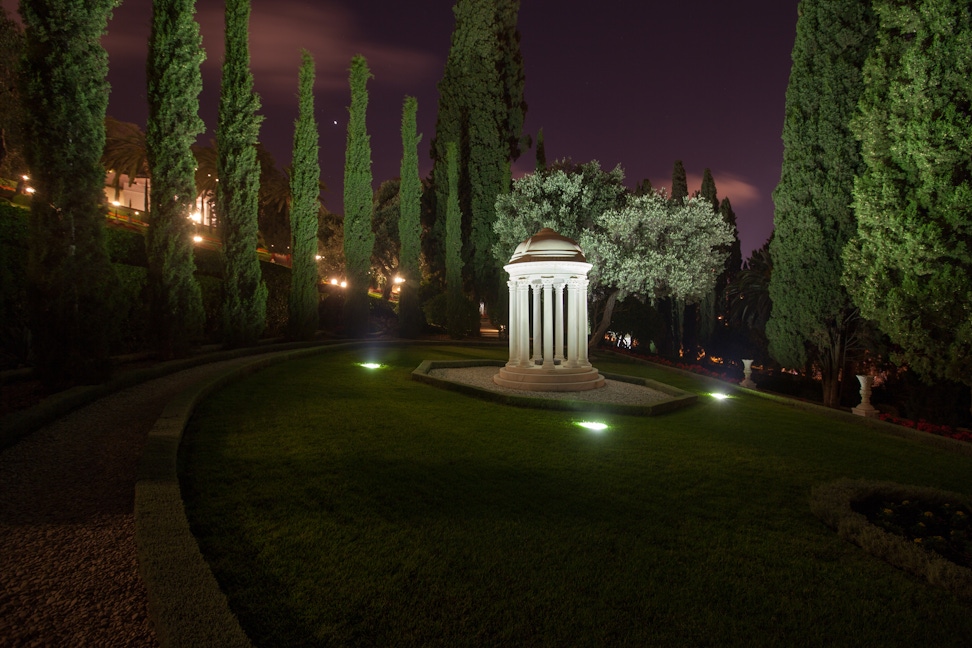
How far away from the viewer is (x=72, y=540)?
12.5 ft

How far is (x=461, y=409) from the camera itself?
9.70 m

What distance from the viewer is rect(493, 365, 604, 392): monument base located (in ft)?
43.0

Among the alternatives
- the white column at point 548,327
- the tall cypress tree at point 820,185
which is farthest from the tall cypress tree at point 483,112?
the tall cypress tree at point 820,185

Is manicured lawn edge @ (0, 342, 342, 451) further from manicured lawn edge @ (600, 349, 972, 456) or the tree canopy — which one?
the tree canopy

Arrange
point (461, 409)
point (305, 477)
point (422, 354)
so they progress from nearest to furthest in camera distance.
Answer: point (305, 477)
point (461, 409)
point (422, 354)

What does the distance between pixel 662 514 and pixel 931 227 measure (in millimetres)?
9450

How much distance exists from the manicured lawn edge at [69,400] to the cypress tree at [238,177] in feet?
12.9

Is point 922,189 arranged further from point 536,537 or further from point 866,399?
point 536,537

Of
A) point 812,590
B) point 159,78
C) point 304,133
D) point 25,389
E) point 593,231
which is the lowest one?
point 812,590

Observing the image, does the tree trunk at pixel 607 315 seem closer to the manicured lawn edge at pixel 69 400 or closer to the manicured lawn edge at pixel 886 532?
the manicured lawn edge at pixel 69 400

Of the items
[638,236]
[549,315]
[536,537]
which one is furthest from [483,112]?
[536,537]

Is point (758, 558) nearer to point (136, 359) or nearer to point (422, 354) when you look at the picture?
point (136, 359)

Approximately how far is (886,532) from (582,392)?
861cm

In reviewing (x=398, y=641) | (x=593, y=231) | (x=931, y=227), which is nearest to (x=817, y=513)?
(x=398, y=641)
